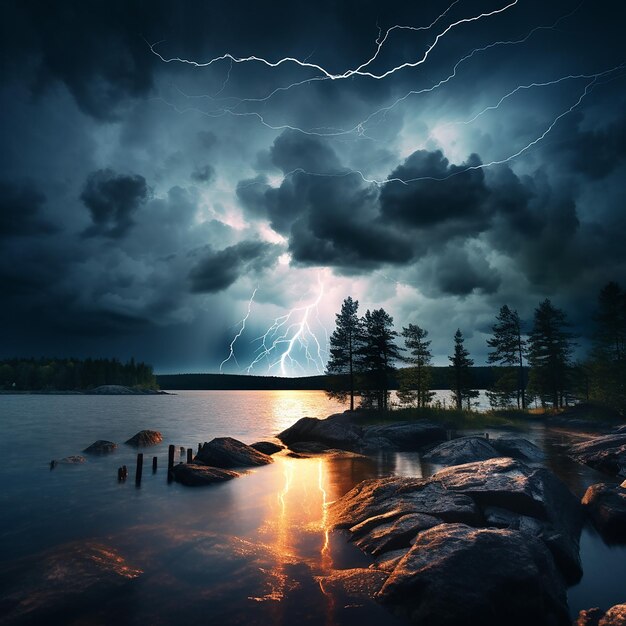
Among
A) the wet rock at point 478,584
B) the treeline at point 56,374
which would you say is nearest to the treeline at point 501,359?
the wet rock at point 478,584

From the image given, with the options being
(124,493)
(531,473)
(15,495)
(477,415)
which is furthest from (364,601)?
(477,415)

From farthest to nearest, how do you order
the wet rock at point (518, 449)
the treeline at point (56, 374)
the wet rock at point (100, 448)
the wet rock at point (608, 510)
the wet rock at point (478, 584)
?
the treeline at point (56, 374) < the wet rock at point (100, 448) < the wet rock at point (518, 449) < the wet rock at point (608, 510) < the wet rock at point (478, 584)

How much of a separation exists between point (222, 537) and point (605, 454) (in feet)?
75.9

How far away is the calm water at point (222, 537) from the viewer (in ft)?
29.4

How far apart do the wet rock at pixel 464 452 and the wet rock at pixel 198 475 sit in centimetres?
1335

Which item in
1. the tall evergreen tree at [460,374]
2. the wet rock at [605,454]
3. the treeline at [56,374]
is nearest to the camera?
the wet rock at [605,454]

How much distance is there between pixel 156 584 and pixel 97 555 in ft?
10.9

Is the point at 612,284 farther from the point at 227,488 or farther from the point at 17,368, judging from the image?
the point at 17,368

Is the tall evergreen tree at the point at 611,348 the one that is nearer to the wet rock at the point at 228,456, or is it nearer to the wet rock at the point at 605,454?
the wet rock at the point at 605,454

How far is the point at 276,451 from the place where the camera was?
34.4 metres

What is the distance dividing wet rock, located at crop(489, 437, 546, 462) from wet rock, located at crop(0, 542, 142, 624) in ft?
74.0

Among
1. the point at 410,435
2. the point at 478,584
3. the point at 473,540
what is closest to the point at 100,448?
the point at 410,435

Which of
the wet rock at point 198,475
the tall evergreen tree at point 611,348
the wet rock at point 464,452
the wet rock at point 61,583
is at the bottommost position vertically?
the wet rock at point 198,475

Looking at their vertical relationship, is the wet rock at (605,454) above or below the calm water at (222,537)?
above
